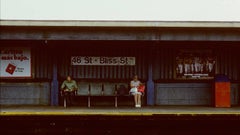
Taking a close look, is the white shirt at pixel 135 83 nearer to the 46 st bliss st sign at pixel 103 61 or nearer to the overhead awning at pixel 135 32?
the 46 st bliss st sign at pixel 103 61

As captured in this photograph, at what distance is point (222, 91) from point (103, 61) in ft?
13.9

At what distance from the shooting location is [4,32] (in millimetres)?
17234

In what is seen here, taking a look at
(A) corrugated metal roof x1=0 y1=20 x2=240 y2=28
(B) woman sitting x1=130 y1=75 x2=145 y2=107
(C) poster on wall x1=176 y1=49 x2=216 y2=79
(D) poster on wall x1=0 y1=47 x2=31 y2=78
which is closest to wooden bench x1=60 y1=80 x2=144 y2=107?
(B) woman sitting x1=130 y1=75 x2=145 y2=107

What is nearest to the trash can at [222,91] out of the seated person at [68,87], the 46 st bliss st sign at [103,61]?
the 46 st bliss st sign at [103,61]

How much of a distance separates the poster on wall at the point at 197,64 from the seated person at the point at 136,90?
166cm

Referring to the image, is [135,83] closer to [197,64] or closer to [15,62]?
[197,64]

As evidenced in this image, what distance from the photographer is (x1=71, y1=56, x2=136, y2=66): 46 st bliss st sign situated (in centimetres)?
1908

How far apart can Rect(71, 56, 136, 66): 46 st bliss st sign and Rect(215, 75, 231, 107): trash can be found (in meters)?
3.02

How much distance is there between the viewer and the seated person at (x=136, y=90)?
60.5ft

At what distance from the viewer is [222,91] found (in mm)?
18391

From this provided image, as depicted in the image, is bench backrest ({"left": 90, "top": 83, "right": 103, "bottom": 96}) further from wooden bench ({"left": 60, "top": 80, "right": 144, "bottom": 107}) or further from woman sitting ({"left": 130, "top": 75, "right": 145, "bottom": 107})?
woman sitting ({"left": 130, "top": 75, "right": 145, "bottom": 107})
